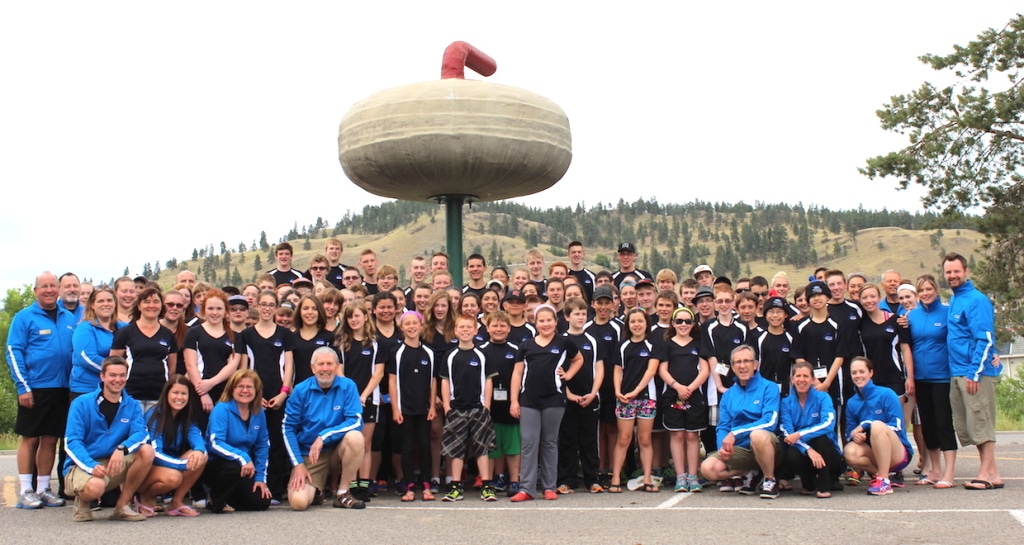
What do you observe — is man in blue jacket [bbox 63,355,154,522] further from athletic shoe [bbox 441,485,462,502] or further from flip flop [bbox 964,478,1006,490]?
flip flop [bbox 964,478,1006,490]

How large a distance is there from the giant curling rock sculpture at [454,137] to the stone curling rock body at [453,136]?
0.01 metres

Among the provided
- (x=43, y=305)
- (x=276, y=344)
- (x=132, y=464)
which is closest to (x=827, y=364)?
(x=276, y=344)

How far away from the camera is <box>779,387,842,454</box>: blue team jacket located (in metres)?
8.56

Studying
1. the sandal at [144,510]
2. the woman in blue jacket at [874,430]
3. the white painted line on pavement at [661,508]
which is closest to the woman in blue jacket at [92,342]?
the sandal at [144,510]

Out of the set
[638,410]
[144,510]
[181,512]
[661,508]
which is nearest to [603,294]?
[638,410]

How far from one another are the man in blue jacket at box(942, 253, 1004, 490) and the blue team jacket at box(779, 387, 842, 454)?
3.84 ft

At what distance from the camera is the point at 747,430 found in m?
8.66

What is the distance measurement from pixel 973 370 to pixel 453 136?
6.44 m

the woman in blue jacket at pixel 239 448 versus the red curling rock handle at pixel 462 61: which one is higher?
the red curling rock handle at pixel 462 61

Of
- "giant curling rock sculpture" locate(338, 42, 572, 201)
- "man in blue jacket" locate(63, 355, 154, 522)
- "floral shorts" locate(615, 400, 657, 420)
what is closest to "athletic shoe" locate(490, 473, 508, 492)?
"floral shorts" locate(615, 400, 657, 420)

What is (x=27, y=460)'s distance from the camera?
8406mm

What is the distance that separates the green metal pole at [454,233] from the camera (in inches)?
563

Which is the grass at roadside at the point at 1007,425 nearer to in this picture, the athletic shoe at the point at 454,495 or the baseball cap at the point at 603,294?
the baseball cap at the point at 603,294

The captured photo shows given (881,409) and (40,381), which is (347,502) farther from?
(881,409)
